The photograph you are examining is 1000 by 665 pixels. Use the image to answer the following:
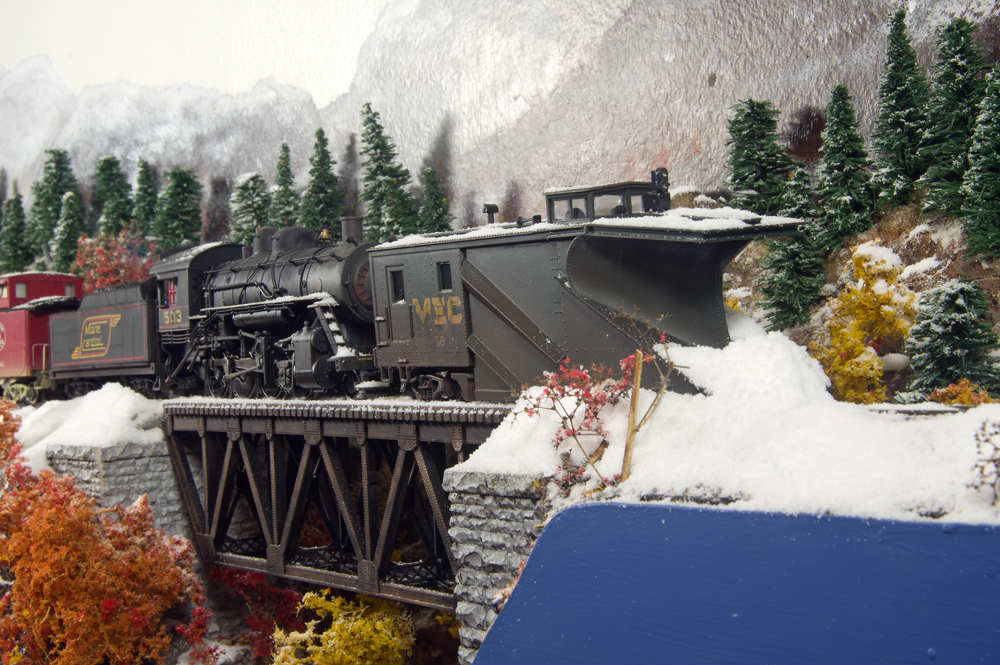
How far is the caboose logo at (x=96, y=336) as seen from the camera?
50.2 ft

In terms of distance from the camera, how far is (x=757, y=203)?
13766mm

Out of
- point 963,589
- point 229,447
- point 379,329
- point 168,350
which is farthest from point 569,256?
point 168,350

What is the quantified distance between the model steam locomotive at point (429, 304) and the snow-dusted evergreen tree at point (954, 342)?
434 centimetres

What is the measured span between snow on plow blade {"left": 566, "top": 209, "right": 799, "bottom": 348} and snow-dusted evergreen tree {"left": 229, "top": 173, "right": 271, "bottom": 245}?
18.9m

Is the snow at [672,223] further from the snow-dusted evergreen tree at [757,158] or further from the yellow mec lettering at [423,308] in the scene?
the snow-dusted evergreen tree at [757,158]

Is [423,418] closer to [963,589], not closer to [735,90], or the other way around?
[963,589]

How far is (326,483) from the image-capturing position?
12.1 m

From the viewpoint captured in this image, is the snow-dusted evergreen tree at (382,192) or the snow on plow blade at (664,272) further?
the snow-dusted evergreen tree at (382,192)

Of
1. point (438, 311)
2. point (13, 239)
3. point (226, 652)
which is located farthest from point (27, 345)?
point (13, 239)

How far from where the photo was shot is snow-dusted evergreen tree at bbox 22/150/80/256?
3272 centimetres

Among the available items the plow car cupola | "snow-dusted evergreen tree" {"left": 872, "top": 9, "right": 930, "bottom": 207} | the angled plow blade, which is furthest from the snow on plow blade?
"snow-dusted evergreen tree" {"left": 872, "top": 9, "right": 930, "bottom": 207}

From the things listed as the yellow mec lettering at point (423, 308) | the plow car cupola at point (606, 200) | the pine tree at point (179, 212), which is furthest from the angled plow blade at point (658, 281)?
the pine tree at point (179, 212)

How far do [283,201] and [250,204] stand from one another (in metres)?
1.83

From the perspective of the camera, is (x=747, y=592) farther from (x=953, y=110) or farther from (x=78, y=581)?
(x=953, y=110)
